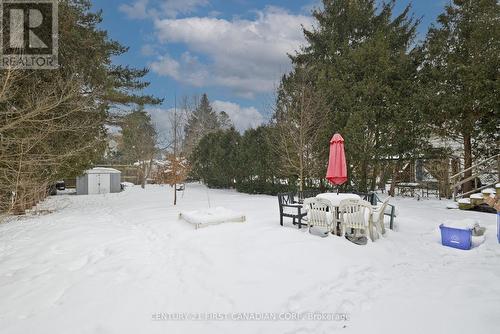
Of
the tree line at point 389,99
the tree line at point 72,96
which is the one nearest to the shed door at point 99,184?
the tree line at point 72,96

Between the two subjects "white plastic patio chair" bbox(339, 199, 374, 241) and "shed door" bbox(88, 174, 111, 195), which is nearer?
"white plastic patio chair" bbox(339, 199, 374, 241)

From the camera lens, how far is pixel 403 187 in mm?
16297

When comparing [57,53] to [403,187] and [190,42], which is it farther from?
[403,187]

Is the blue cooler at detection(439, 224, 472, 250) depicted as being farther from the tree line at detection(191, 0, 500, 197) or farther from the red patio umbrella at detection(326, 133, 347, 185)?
the tree line at detection(191, 0, 500, 197)

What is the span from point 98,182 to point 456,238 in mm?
24450

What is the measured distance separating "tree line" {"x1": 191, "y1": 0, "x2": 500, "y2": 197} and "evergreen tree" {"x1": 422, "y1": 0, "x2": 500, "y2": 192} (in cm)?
4

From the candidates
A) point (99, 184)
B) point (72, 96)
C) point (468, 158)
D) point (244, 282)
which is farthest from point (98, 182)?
point (468, 158)

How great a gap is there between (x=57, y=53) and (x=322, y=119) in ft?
38.4

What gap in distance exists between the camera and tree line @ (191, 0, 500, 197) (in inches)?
480

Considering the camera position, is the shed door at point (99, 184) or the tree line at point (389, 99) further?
the shed door at point (99, 184)

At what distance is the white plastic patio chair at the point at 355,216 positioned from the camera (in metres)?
6.14

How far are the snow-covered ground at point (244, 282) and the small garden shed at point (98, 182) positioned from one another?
665 inches

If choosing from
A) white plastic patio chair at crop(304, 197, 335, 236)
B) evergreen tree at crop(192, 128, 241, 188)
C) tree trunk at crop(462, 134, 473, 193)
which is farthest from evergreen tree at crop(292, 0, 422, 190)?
white plastic patio chair at crop(304, 197, 335, 236)

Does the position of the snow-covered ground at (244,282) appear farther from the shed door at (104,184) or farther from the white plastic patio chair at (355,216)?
the shed door at (104,184)
